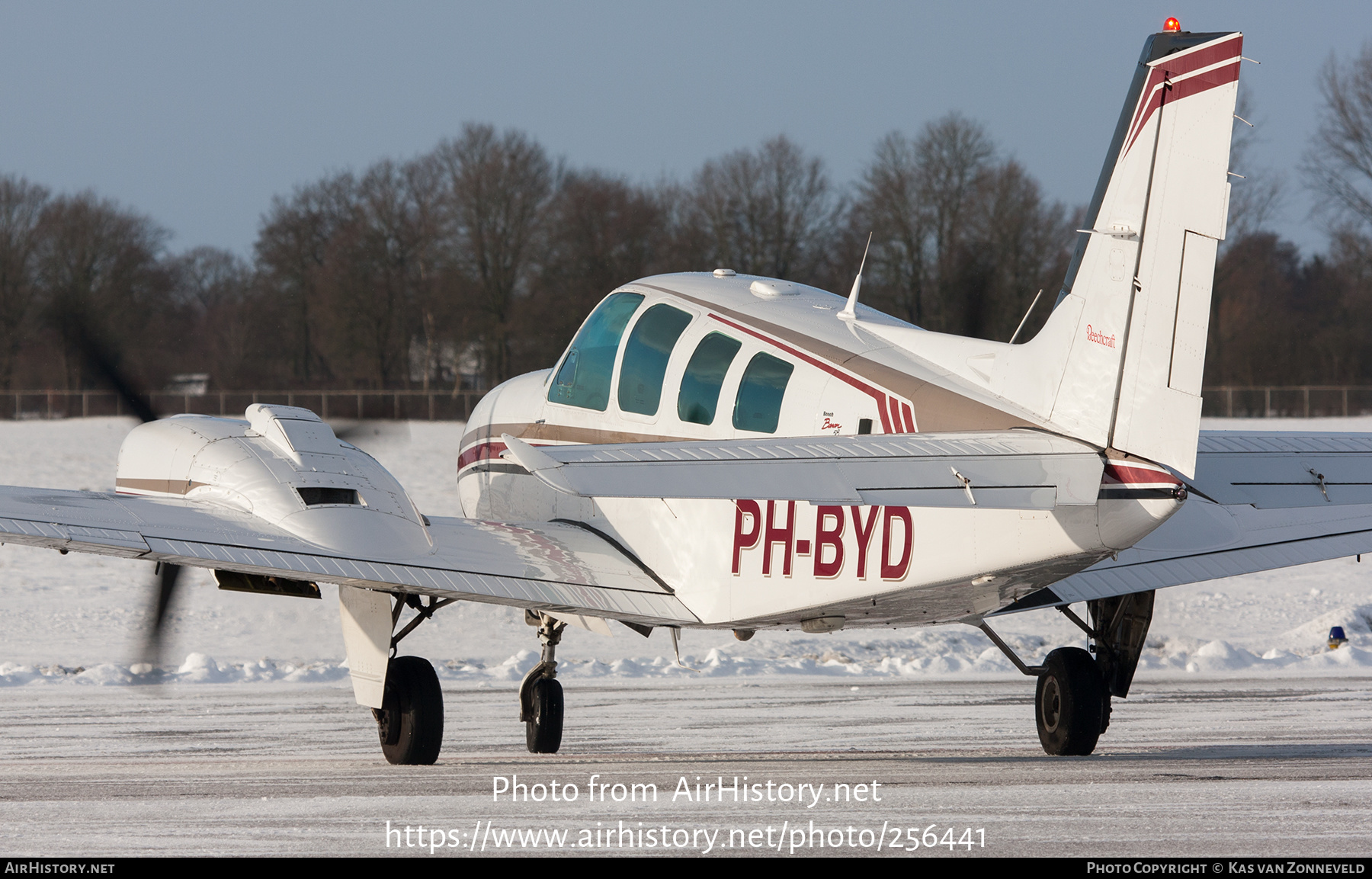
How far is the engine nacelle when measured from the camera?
957 cm

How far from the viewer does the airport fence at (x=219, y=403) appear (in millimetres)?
52281

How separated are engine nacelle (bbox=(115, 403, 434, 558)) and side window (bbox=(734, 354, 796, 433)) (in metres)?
2.37

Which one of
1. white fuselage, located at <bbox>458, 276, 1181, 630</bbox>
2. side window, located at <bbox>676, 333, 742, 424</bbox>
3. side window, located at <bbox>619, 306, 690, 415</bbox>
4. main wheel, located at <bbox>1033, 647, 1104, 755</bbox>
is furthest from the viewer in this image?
main wheel, located at <bbox>1033, 647, 1104, 755</bbox>

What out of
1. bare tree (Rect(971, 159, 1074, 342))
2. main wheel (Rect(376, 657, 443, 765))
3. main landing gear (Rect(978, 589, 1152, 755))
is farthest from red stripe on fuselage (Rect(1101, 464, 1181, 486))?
bare tree (Rect(971, 159, 1074, 342))

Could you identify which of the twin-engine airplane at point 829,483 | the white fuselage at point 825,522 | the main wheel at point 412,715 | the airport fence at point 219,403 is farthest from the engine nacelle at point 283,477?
the airport fence at point 219,403

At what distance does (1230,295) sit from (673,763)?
51528mm

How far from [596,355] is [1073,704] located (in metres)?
4.59

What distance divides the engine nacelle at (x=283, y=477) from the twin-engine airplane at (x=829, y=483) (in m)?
0.02

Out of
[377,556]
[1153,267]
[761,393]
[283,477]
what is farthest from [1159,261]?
[283,477]

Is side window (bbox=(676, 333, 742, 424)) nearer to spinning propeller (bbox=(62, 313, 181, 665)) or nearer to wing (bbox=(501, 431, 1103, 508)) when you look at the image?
wing (bbox=(501, 431, 1103, 508))

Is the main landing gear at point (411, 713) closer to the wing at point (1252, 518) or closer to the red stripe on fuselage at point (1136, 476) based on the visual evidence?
the wing at point (1252, 518)

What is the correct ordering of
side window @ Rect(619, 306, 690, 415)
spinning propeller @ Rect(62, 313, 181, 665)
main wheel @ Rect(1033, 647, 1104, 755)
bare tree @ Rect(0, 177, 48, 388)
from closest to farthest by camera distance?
side window @ Rect(619, 306, 690, 415) → main wheel @ Rect(1033, 647, 1104, 755) → spinning propeller @ Rect(62, 313, 181, 665) → bare tree @ Rect(0, 177, 48, 388)

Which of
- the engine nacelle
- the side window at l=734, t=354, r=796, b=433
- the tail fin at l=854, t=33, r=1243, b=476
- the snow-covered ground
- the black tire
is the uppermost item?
the tail fin at l=854, t=33, r=1243, b=476

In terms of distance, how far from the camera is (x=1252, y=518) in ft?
34.4
